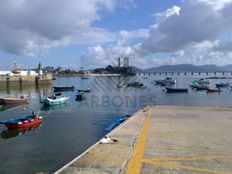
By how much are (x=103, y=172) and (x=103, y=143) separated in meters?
4.54

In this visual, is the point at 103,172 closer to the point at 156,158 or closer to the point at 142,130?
the point at 156,158

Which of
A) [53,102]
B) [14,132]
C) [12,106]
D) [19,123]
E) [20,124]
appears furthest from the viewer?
[53,102]

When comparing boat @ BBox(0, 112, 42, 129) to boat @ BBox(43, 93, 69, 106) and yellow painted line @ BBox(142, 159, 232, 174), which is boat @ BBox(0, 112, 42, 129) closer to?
yellow painted line @ BBox(142, 159, 232, 174)

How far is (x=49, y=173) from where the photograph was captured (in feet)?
51.2

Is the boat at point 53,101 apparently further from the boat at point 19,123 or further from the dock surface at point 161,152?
the dock surface at point 161,152

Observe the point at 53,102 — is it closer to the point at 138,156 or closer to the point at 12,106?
the point at 12,106

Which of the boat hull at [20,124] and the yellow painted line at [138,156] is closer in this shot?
the yellow painted line at [138,156]

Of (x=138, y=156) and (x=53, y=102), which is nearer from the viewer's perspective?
(x=138, y=156)

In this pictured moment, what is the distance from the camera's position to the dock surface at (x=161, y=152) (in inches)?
425

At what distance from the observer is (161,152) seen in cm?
1328

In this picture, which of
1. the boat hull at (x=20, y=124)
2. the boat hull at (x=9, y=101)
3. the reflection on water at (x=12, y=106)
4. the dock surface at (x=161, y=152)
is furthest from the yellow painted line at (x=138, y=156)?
the boat hull at (x=9, y=101)

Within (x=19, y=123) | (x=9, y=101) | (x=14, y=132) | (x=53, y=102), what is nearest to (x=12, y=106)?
(x=9, y=101)

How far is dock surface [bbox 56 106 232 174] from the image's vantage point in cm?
1079

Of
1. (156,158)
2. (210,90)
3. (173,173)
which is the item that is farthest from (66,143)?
(210,90)
